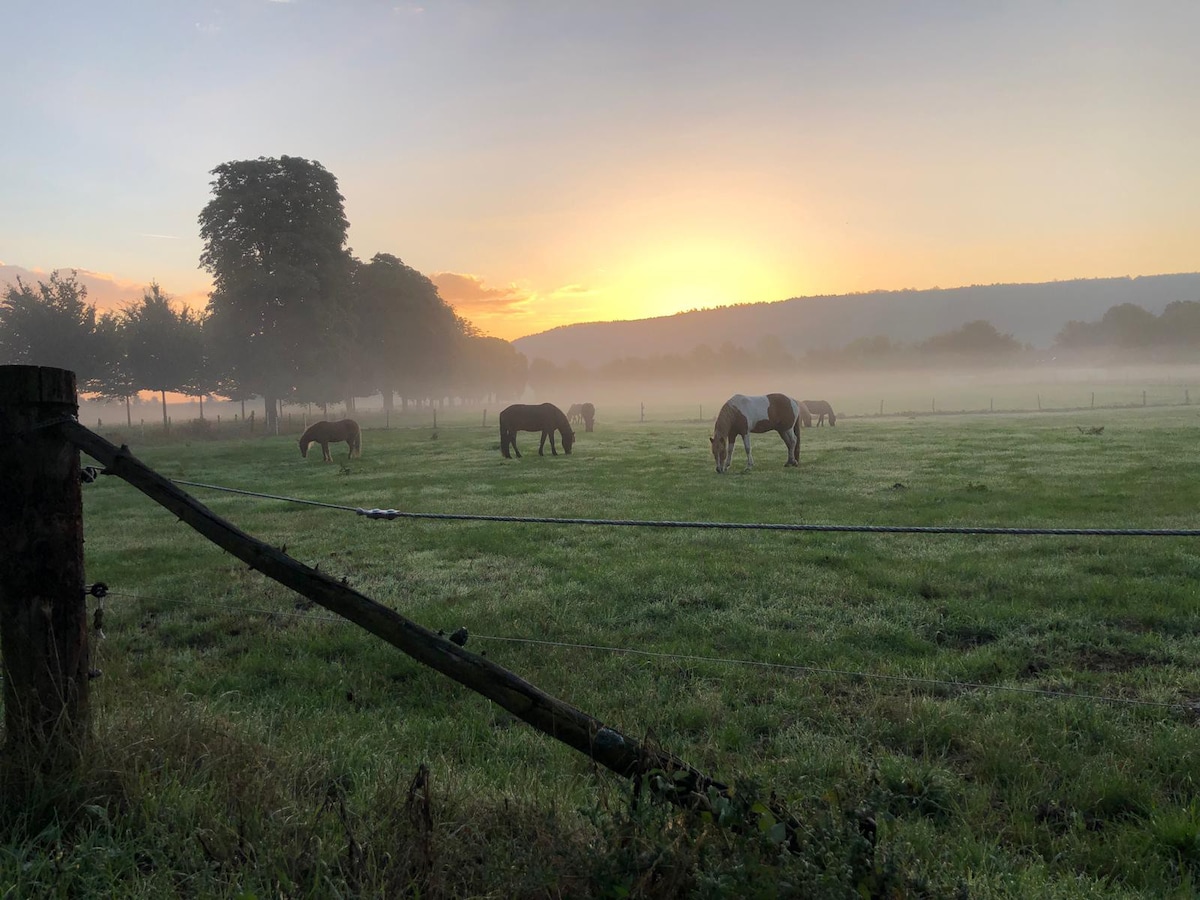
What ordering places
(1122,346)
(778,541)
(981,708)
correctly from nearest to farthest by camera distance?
(981,708)
(778,541)
(1122,346)

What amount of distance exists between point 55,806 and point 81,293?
5419 cm

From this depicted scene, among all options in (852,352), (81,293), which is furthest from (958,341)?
(81,293)

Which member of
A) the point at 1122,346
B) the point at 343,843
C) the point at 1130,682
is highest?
the point at 1122,346

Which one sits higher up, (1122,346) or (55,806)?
(1122,346)

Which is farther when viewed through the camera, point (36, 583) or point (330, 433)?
point (330, 433)

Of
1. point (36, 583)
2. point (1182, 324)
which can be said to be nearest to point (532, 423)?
point (36, 583)

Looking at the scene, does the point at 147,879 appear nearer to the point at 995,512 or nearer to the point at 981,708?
the point at 981,708

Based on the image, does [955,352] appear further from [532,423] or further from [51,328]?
[51,328]

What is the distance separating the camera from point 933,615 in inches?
242

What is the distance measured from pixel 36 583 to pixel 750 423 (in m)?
18.6

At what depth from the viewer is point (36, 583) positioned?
2.73 meters

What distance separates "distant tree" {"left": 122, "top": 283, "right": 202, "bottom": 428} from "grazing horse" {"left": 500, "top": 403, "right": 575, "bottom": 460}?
34.0 m

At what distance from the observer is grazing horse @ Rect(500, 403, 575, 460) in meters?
24.4

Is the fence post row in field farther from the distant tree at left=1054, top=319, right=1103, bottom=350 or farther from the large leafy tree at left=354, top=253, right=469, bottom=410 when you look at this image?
the distant tree at left=1054, top=319, right=1103, bottom=350
